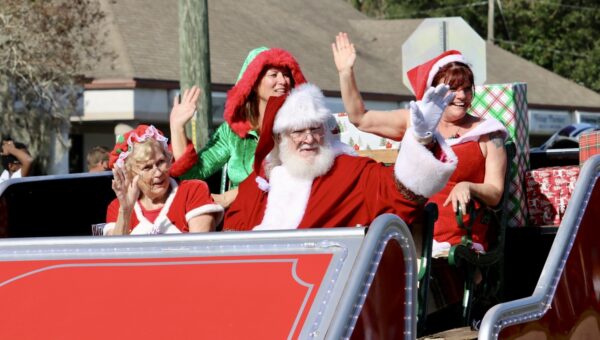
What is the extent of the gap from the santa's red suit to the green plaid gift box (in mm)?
1506

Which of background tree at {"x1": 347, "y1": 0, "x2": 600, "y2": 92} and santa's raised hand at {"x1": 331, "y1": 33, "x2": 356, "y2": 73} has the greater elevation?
background tree at {"x1": 347, "y1": 0, "x2": 600, "y2": 92}

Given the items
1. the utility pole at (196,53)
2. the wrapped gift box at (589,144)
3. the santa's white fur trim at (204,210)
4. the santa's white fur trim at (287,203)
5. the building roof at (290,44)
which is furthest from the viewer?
the building roof at (290,44)

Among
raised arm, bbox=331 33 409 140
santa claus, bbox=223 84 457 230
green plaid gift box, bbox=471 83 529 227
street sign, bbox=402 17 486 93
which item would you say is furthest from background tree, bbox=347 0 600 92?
santa claus, bbox=223 84 457 230

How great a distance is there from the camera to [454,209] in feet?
15.5

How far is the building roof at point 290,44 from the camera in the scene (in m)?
Answer: 26.6

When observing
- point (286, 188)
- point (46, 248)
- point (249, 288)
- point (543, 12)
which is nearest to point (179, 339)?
point (249, 288)

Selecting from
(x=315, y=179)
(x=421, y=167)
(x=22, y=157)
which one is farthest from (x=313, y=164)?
(x=22, y=157)

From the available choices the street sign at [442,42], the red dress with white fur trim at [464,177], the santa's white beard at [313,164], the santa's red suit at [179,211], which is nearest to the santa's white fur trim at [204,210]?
the santa's red suit at [179,211]

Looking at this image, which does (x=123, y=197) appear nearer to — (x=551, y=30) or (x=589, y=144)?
(x=589, y=144)

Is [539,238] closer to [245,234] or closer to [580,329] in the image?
[580,329]

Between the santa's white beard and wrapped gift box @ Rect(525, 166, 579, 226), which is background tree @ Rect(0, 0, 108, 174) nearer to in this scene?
wrapped gift box @ Rect(525, 166, 579, 226)

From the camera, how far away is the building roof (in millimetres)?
26641

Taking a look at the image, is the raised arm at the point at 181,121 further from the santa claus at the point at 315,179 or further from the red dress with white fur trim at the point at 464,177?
the red dress with white fur trim at the point at 464,177

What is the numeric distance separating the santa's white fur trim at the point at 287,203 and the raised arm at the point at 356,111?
25.7 inches
